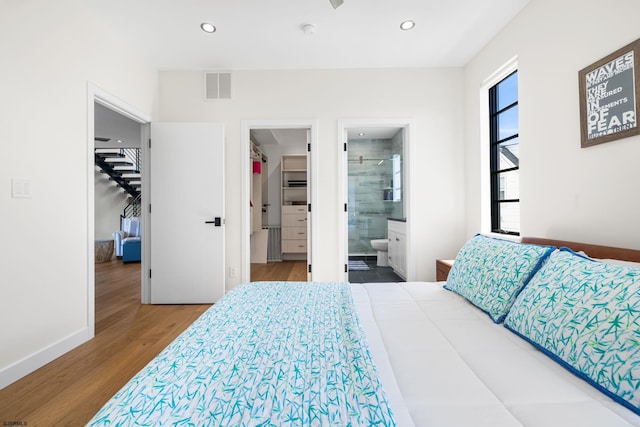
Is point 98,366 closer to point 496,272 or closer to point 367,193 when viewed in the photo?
point 496,272

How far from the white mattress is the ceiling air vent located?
2.99 meters

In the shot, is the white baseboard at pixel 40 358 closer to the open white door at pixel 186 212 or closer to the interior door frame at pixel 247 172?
the open white door at pixel 186 212

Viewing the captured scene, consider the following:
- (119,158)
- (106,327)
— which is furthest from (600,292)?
(119,158)

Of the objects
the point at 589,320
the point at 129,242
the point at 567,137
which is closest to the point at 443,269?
the point at 567,137

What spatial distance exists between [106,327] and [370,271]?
3.26 m

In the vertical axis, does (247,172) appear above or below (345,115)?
below

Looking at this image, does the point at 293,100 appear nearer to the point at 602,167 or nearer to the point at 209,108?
the point at 209,108

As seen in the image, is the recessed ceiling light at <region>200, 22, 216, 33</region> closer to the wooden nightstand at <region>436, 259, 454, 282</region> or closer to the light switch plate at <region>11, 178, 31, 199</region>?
the light switch plate at <region>11, 178, 31, 199</region>

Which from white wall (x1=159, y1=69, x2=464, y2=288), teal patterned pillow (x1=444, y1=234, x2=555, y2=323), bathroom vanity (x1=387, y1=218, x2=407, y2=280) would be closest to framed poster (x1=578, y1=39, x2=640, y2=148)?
teal patterned pillow (x1=444, y1=234, x2=555, y2=323)

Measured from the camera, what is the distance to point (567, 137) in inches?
74.3

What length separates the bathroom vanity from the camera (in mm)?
3612

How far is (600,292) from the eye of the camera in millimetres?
895

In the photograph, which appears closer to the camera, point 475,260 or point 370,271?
point 475,260

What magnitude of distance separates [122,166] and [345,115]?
19.4 ft
